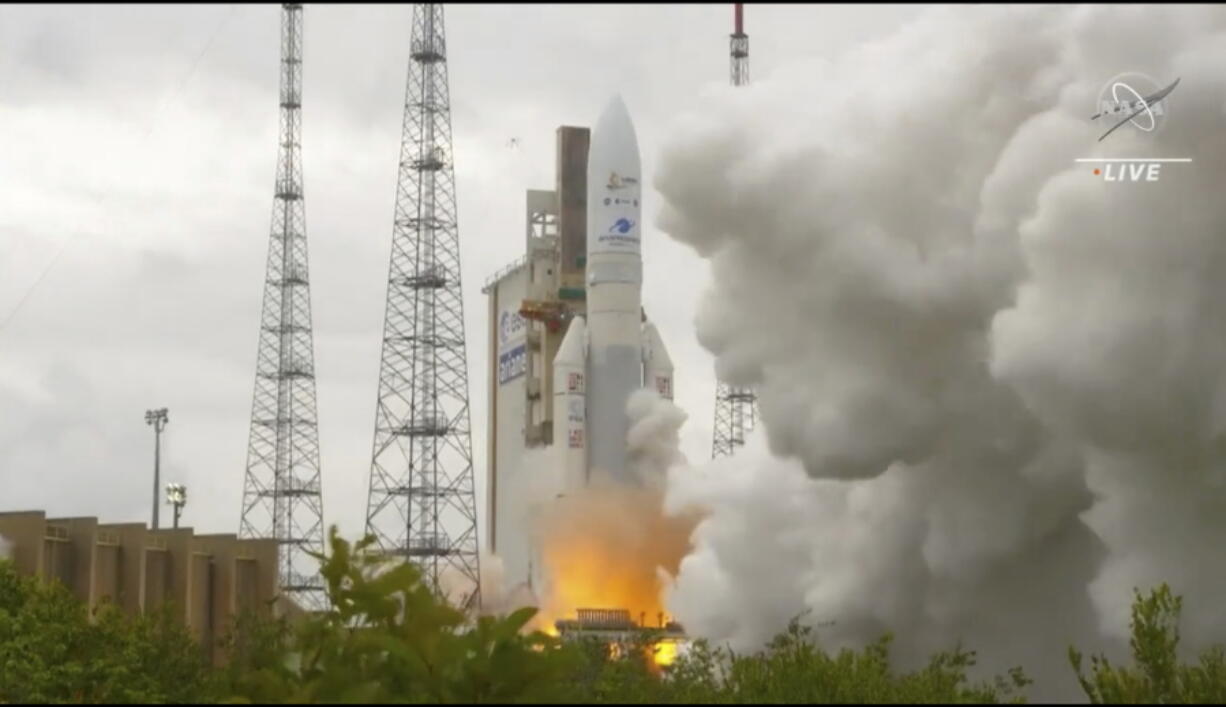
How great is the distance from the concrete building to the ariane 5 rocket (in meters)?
9.56

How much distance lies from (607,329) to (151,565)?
13980 mm

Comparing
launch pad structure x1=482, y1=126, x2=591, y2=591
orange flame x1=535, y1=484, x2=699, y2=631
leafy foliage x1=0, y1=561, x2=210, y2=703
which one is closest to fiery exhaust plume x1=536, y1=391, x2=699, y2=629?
orange flame x1=535, y1=484, x2=699, y2=631

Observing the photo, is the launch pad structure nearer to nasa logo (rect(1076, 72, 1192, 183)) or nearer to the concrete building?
the concrete building

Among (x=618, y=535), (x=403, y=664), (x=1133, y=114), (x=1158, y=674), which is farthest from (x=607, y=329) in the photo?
(x=403, y=664)

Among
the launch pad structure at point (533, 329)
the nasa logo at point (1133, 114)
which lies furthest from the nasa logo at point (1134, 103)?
the launch pad structure at point (533, 329)

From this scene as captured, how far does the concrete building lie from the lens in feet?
169

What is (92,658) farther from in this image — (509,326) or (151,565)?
(509,326)

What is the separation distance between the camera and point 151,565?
55.9 meters

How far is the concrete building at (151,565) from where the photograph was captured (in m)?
51.5

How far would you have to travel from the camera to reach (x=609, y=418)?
59000mm

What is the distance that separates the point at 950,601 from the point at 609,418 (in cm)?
1578

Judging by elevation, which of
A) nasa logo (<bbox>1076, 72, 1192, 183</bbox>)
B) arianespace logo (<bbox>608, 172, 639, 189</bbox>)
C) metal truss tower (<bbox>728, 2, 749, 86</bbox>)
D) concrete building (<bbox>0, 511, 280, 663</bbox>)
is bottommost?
concrete building (<bbox>0, 511, 280, 663</bbox>)

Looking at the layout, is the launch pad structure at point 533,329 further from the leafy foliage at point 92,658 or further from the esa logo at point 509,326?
the leafy foliage at point 92,658

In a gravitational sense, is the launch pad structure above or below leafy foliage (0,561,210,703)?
above
